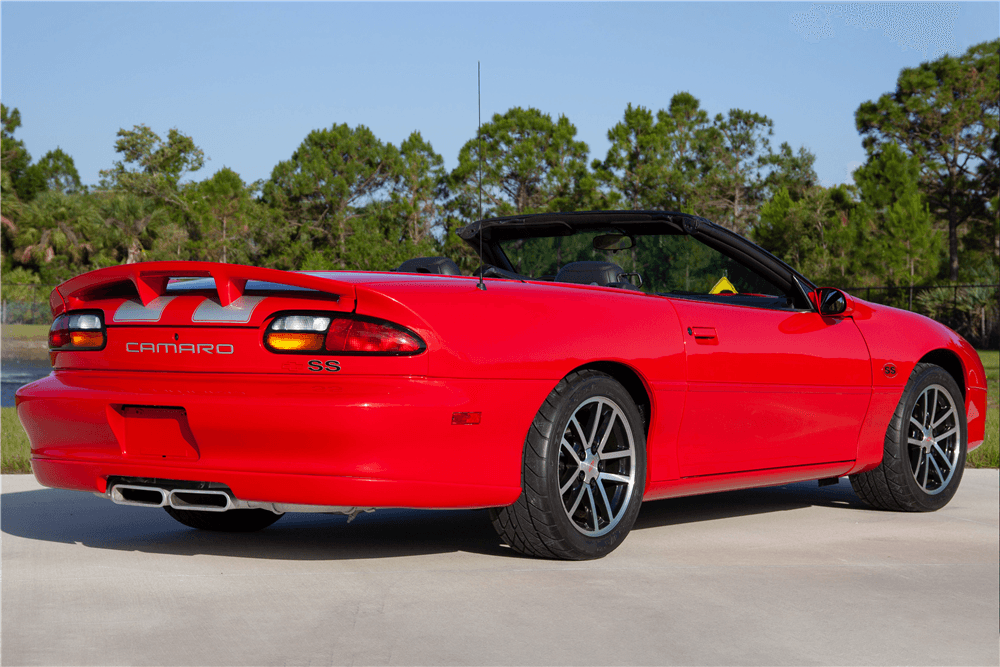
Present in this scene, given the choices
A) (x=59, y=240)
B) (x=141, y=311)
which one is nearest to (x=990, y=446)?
(x=141, y=311)

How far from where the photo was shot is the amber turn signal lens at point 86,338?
3.85 metres

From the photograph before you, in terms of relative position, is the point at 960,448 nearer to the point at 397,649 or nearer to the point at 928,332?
the point at 928,332

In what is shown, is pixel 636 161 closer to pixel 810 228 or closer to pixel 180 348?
pixel 810 228

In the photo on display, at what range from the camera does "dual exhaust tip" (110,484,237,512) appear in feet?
11.7

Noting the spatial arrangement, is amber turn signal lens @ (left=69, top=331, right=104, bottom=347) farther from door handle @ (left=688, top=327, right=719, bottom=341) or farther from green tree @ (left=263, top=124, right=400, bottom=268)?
green tree @ (left=263, top=124, right=400, bottom=268)

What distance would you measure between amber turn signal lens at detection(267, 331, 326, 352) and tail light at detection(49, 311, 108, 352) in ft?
2.48

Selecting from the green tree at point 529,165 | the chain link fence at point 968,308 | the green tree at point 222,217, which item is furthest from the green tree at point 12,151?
the chain link fence at point 968,308

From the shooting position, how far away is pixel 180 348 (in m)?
3.62

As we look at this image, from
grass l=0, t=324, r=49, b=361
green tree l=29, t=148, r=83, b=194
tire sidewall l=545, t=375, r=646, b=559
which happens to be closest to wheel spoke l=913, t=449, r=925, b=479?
tire sidewall l=545, t=375, r=646, b=559

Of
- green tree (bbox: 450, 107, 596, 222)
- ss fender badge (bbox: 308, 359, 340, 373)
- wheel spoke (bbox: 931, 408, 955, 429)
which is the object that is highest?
green tree (bbox: 450, 107, 596, 222)

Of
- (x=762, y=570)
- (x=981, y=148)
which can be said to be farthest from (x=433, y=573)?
(x=981, y=148)

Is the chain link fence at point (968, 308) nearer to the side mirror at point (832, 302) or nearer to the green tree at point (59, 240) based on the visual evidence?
the side mirror at point (832, 302)

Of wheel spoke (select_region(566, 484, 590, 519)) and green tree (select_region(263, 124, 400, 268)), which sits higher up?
green tree (select_region(263, 124, 400, 268))

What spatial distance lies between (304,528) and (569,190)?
141ft
